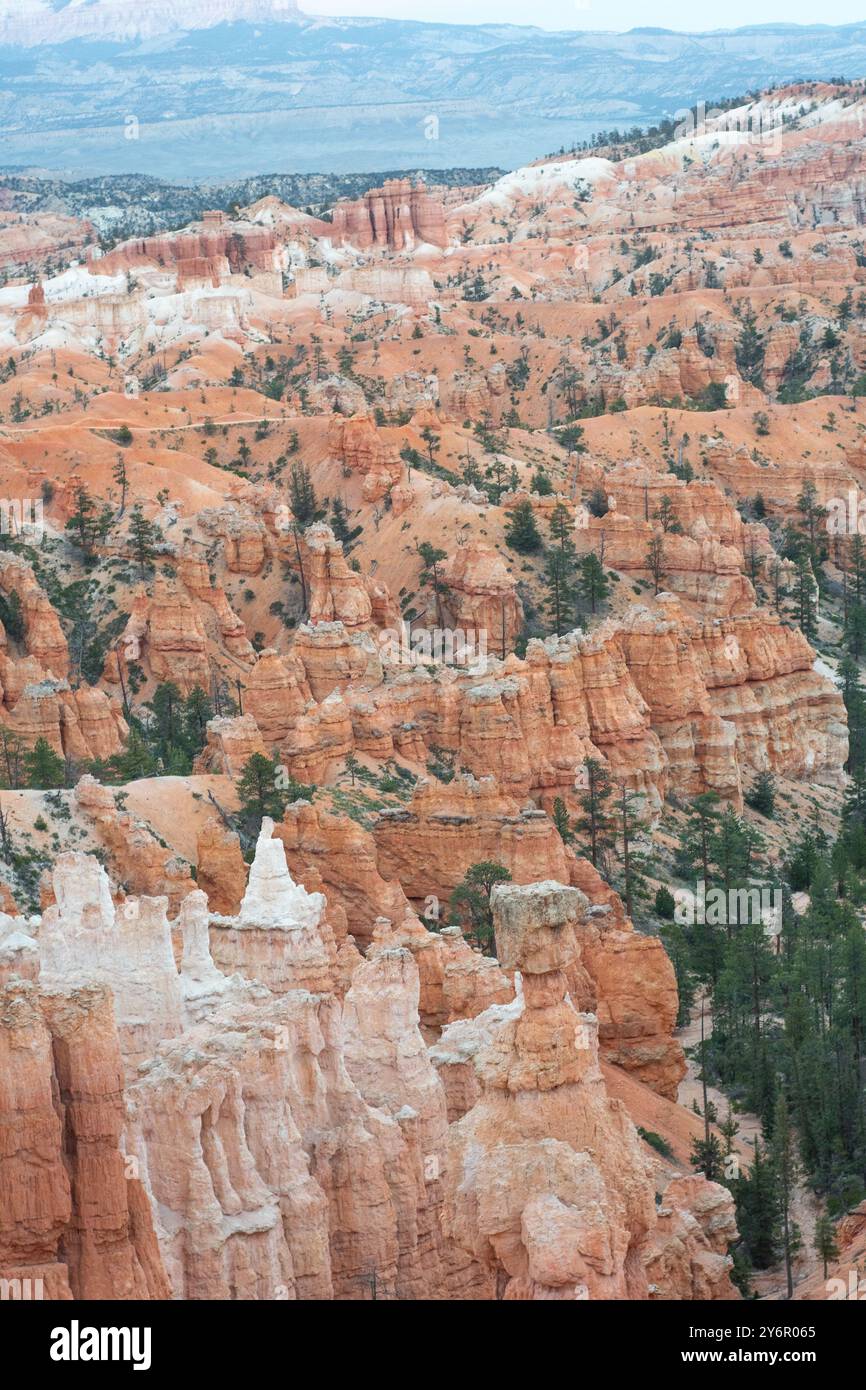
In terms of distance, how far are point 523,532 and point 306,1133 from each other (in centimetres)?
6355

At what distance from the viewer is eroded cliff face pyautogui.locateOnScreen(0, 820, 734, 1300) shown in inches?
1139

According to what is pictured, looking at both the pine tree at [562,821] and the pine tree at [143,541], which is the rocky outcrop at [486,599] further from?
the pine tree at [562,821]

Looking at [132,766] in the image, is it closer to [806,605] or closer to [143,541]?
[143,541]

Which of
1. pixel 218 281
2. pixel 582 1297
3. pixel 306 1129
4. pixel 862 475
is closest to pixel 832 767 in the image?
pixel 862 475

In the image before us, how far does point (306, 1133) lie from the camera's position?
119ft

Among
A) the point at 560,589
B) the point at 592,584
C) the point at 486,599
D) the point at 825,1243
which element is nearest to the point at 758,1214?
the point at 825,1243

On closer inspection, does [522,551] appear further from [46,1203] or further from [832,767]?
[46,1203]

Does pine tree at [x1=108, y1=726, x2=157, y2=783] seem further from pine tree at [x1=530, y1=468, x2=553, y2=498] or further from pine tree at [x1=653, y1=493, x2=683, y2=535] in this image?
pine tree at [x1=530, y1=468, x2=553, y2=498]

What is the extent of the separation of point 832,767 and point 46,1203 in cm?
6308

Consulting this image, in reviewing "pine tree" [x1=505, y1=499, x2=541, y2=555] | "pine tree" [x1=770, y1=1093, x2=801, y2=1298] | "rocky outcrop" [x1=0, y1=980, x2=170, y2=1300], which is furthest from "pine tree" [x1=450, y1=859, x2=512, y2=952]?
"pine tree" [x1=505, y1=499, x2=541, y2=555]

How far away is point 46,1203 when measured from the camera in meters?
29.0

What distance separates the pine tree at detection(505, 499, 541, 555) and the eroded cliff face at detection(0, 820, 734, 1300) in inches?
2163

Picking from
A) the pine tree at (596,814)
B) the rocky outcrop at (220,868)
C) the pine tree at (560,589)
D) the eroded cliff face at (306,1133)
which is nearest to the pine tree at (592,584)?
the pine tree at (560,589)
